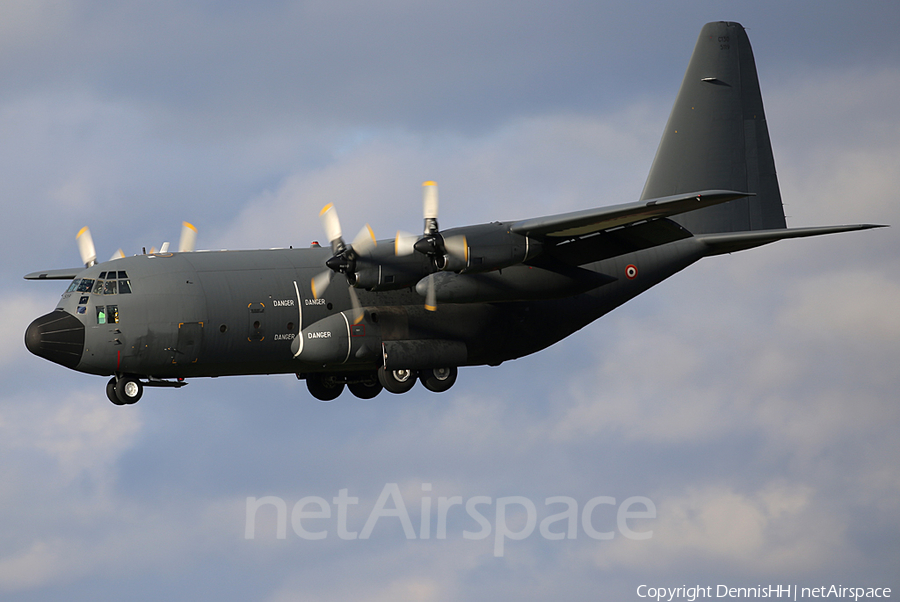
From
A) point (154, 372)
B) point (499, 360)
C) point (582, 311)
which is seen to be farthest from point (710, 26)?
point (154, 372)

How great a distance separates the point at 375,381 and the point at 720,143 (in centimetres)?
1195

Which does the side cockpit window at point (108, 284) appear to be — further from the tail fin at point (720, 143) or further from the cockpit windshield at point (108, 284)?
the tail fin at point (720, 143)

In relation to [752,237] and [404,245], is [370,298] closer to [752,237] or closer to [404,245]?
[404,245]

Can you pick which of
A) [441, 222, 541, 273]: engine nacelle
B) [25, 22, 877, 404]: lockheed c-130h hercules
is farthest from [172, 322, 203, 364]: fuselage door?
[441, 222, 541, 273]: engine nacelle

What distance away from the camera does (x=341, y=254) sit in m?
25.3

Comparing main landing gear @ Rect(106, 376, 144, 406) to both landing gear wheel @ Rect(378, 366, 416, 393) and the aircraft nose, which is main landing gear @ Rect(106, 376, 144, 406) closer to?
the aircraft nose

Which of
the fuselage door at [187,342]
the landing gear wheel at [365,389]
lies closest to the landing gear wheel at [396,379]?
the landing gear wheel at [365,389]

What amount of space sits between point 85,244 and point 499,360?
1129 centimetres

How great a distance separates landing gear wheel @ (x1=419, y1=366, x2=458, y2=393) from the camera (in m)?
28.2

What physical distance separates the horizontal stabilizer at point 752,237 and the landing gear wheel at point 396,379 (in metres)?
Answer: 8.82

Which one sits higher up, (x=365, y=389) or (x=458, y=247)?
(x=458, y=247)

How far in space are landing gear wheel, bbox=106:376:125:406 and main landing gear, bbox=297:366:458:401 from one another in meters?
5.21

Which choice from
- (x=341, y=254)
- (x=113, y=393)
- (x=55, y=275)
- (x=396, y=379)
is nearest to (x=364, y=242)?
(x=341, y=254)

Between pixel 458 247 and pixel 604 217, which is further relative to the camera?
pixel 458 247
